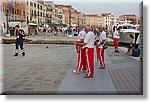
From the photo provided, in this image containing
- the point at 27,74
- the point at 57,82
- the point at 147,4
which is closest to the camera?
the point at 147,4

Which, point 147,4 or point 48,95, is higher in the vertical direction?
point 147,4

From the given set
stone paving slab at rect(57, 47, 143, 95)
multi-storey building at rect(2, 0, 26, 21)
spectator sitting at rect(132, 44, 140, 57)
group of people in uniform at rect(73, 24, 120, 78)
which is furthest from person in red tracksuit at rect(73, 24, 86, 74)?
multi-storey building at rect(2, 0, 26, 21)

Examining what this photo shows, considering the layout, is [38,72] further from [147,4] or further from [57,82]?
[147,4]

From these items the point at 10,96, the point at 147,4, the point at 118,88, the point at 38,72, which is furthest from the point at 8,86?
the point at 147,4

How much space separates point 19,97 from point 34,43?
614 inches

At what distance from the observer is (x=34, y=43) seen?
20297 millimetres

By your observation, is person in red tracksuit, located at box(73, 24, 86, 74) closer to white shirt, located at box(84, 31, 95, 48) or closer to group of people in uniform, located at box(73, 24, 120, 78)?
group of people in uniform, located at box(73, 24, 120, 78)

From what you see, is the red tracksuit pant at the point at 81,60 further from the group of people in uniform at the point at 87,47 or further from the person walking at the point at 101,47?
the person walking at the point at 101,47

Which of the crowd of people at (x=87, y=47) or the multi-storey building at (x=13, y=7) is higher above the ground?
the multi-storey building at (x=13, y=7)

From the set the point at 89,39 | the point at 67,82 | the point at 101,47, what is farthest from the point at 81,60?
the point at 67,82

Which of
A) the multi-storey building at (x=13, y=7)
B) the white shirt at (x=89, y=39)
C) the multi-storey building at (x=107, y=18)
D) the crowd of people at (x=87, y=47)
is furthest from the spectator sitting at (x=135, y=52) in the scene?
the multi-storey building at (x=13, y=7)

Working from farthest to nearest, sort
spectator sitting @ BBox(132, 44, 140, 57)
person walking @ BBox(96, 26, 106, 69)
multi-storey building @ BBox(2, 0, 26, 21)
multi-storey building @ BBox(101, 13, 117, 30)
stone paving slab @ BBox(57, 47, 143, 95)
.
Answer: multi-storey building @ BBox(2, 0, 26, 21) < spectator sitting @ BBox(132, 44, 140, 57) < multi-storey building @ BBox(101, 13, 117, 30) < person walking @ BBox(96, 26, 106, 69) < stone paving slab @ BBox(57, 47, 143, 95)

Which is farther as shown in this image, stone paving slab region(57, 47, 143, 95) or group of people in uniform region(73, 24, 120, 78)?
group of people in uniform region(73, 24, 120, 78)

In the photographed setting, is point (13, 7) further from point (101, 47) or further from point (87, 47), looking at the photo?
point (87, 47)
